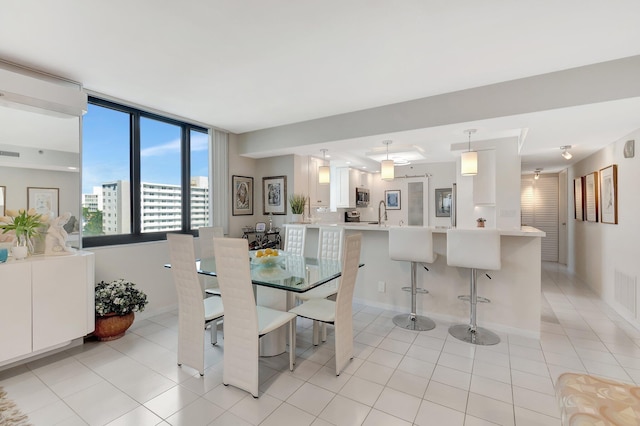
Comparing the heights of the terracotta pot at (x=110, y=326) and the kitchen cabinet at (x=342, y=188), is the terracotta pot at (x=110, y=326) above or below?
below

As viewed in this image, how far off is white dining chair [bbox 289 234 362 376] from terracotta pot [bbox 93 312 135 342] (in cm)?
191

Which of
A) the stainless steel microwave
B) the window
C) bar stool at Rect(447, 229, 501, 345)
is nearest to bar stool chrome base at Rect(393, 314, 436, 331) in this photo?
bar stool at Rect(447, 229, 501, 345)

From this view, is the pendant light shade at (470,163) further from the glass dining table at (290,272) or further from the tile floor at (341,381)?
the glass dining table at (290,272)

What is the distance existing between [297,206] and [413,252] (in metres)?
2.03

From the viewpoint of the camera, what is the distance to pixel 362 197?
6.87 metres

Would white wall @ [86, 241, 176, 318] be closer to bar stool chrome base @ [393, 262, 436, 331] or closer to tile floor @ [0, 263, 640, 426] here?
tile floor @ [0, 263, 640, 426]

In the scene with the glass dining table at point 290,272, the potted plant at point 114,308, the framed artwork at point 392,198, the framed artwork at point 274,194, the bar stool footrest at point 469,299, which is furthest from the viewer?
the framed artwork at point 392,198

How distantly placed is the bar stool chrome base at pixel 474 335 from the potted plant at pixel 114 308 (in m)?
3.43

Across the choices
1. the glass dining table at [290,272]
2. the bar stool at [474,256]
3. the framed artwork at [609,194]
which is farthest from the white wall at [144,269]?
the framed artwork at [609,194]

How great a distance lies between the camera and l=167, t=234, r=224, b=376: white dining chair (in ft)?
7.52

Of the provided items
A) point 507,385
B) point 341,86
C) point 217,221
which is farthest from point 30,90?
point 507,385

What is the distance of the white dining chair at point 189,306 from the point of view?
7.52 feet

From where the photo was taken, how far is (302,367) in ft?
8.15

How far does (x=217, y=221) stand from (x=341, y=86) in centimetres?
275
